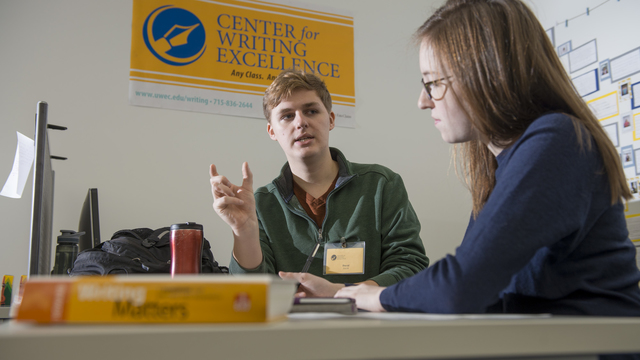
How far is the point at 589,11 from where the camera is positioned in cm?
320

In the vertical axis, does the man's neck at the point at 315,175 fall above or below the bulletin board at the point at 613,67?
below

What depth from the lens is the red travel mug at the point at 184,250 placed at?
1.12 m

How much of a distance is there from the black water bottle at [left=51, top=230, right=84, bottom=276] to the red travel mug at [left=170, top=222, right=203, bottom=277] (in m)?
0.92

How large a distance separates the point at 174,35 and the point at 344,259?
1855mm

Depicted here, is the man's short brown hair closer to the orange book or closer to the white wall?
the white wall

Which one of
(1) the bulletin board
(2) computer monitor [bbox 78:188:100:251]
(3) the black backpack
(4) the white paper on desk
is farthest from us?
(1) the bulletin board

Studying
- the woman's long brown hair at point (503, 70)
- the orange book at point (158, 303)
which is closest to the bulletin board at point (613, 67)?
the woman's long brown hair at point (503, 70)

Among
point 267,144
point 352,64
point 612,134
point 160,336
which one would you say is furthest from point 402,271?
point 612,134

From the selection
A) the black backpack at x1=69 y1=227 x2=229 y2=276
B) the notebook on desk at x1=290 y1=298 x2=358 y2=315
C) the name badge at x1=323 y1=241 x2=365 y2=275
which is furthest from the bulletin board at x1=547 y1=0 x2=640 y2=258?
the notebook on desk at x1=290 y1=298 x2=358 y2=315

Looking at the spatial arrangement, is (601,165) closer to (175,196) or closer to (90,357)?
(90,357)

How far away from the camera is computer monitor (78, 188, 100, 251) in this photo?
2.16 meters

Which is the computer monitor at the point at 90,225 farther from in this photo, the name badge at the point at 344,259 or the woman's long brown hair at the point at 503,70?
the woman's long brown hair at the point at 503,70

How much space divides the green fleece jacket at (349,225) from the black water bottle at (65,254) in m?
0.77

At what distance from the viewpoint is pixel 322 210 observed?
1.84 metres
